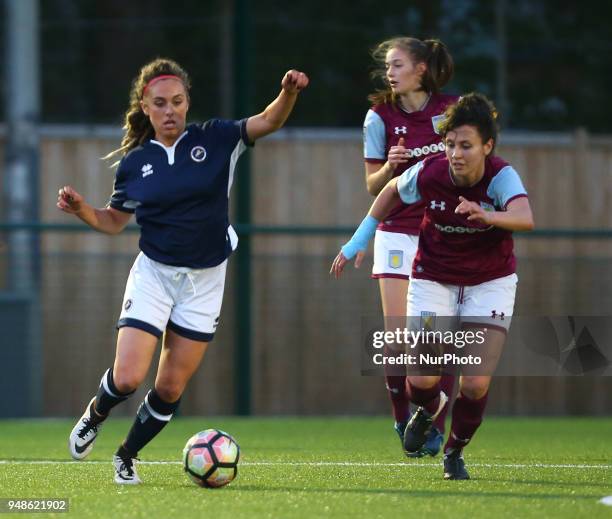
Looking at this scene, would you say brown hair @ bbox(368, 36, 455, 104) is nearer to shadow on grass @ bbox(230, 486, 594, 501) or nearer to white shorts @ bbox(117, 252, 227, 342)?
white shorts @ bbox(117, 252, 227, 342)

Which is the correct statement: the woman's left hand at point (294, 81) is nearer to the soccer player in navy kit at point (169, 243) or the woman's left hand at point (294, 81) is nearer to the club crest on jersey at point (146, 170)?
the soccer player in navy kit at point (169, 243)

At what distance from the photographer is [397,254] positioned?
7.91 meters

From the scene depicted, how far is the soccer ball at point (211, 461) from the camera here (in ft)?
20.6

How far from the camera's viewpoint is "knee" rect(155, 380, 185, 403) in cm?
650

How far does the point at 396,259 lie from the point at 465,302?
1.17 metres

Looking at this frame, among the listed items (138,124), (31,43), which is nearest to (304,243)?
(31,43)

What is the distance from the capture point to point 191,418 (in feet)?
38.5

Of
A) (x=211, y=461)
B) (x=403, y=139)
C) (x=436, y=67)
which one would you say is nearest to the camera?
(x=211, y=461)

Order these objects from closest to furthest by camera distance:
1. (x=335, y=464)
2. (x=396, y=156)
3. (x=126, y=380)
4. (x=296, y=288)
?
(x=126, y=380) → (x=396, y=156) → (x=335, y=464) → (x=296, y=288)

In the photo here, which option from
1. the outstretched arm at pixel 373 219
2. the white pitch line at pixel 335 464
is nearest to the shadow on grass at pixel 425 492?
the white pitch line at pixel 335 464

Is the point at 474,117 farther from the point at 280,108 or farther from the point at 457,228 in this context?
the point at 280,108

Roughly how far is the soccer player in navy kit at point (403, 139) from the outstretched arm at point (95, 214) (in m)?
1.54

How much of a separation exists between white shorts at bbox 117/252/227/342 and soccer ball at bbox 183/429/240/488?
518 millimetres

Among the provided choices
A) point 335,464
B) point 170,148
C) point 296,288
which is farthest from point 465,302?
point 296,288
